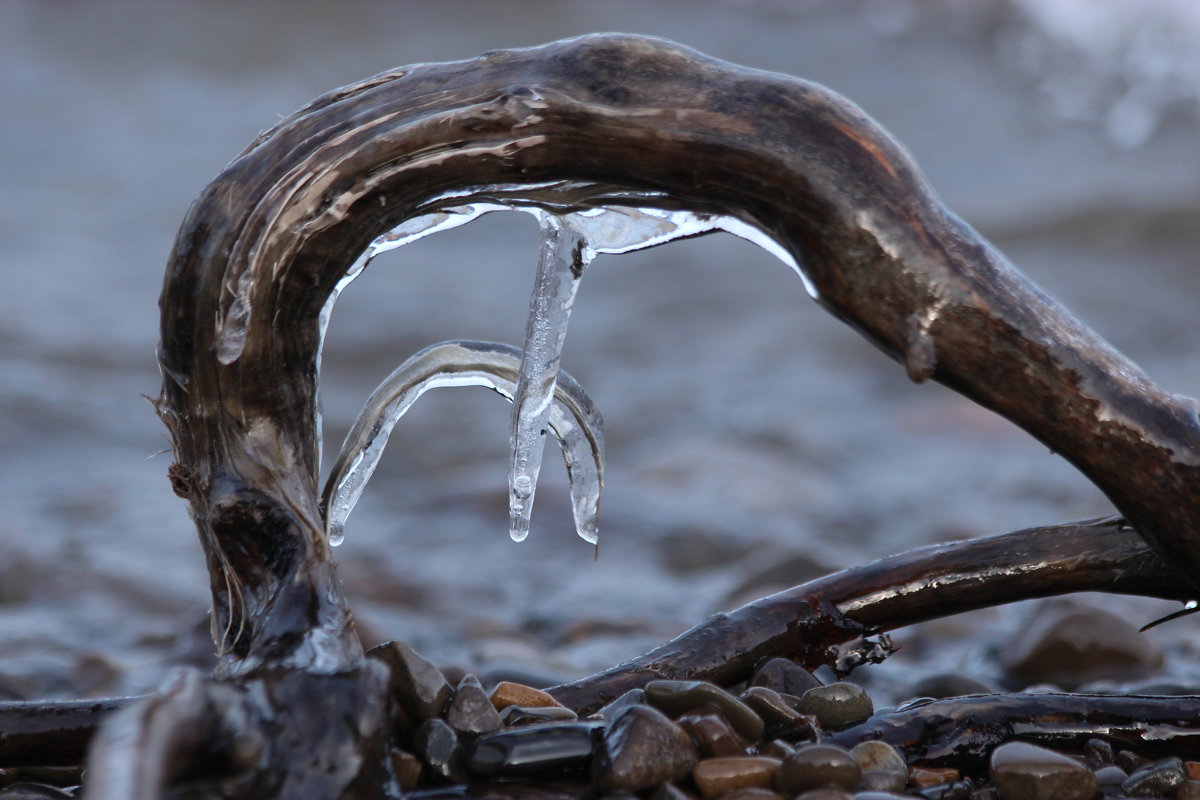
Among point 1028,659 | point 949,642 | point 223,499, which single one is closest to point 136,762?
point 223,499

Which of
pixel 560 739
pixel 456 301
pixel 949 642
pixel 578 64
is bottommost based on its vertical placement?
pixel 560 739

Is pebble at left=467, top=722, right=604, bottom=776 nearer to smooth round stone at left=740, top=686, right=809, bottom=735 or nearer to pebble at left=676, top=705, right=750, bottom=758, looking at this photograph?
pebble at left=676, top=705, right=750, bottom=758

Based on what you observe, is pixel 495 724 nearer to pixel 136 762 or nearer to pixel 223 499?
pixel 223 499

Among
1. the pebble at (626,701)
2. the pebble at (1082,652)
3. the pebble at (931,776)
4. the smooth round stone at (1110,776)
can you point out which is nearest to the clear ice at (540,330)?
the pebble at (626,701)

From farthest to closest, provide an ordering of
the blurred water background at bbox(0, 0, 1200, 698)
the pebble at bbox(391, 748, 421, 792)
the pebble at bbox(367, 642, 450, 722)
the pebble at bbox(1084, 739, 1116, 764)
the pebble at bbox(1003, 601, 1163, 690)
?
the blurred water background at bbox(0, 0, 1200, 698) < the pebble at bbox(1003, 601, 1163, 690) < the pebble at bbox(1084, 739, 1116, 764) < the pebble at bbox(367, 642, 450, 722) < the pebble at bbox(391, 748, 421, 792)

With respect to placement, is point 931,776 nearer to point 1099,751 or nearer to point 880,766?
point 880,766

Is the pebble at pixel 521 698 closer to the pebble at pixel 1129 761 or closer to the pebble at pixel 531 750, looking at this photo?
the pebble at pixel 531 750

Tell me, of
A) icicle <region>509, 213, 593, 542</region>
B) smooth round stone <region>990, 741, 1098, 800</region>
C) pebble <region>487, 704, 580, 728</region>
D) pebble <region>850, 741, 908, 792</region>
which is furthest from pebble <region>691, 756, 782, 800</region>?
icicle <region>509, 213, 593, 542</region>
